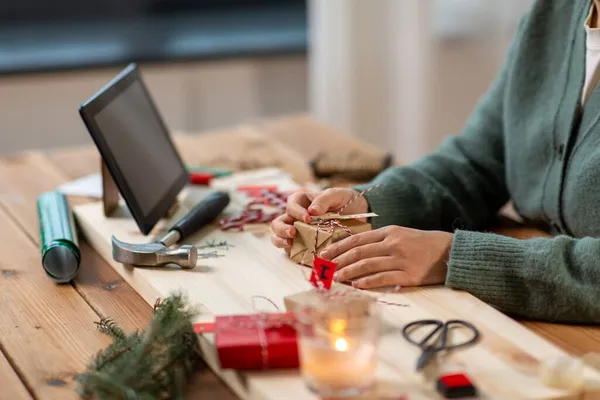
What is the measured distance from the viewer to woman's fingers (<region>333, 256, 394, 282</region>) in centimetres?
124

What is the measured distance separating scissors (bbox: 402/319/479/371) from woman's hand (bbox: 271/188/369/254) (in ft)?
0.90

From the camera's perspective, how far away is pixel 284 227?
4.36 ft

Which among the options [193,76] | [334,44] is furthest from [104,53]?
[334,44]

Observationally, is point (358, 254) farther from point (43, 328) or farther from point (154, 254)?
point (43, 328)

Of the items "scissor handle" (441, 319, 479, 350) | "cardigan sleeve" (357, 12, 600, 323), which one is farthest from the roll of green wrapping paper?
"scissor handle" (441, 319, 479, 350)

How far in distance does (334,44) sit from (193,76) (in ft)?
1.84

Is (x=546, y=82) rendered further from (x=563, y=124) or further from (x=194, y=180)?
(x=194, y=180)

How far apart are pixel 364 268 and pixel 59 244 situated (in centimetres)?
48

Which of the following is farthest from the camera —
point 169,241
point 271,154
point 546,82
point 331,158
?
point 271,154

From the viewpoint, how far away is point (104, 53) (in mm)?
3211

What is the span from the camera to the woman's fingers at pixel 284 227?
51.8 inches

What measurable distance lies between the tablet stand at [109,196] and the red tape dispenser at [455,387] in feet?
2.33

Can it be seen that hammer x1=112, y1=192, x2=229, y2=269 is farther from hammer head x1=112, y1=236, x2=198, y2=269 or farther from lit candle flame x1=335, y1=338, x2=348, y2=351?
lit candle flame x1=335, y1=338, x2=348, y2=351

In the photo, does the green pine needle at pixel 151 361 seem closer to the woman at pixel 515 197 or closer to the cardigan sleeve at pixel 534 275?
the woman at pixel 515 197
